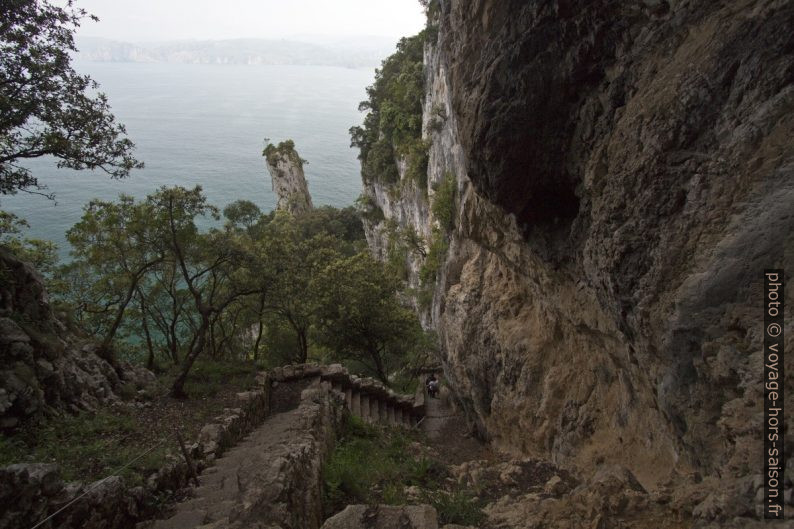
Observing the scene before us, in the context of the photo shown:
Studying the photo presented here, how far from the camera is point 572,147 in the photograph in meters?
7.92

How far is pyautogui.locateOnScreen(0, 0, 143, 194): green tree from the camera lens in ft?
33.7

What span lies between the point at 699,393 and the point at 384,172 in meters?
33.4

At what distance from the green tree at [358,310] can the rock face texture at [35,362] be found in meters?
8.01

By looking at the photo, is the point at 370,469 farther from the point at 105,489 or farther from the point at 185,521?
the point at 105,489

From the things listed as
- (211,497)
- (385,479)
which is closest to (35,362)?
(211,497)

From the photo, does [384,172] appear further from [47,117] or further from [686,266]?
[686,266]

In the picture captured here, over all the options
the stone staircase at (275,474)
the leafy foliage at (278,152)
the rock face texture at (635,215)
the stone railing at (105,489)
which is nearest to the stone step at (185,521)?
the stone staircase at (275,474)

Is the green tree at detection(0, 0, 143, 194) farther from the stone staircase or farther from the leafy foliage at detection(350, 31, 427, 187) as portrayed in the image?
the leafy foliage at detection(350, 31, 427, 187)

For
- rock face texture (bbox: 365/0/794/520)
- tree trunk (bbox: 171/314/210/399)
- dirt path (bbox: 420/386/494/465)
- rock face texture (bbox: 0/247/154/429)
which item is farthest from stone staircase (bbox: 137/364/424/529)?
rock face texture (bbox: 365/0/794/520)

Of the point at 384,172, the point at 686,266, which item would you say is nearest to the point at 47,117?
the point at 686,266

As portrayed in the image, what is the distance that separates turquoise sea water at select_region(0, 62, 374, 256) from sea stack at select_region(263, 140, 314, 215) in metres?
14.4

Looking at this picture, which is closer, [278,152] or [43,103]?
[43,103]

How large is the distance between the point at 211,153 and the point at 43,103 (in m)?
89.8

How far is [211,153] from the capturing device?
309 feet
